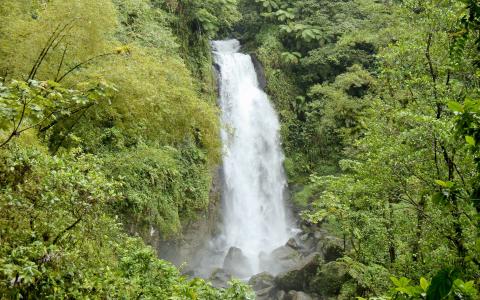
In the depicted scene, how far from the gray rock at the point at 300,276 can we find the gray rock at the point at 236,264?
7.53 ft

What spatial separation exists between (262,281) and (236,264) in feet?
5.88

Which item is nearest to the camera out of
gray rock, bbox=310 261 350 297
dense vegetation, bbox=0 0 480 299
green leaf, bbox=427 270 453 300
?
green leaf, bbox=427 270 453 300

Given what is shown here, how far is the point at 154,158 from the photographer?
9047 millimetres

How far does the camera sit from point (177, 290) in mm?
4238

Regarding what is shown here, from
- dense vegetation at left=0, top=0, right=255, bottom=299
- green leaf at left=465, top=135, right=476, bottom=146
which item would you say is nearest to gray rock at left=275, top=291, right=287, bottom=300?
dense vegetation at left=0, top=0, right=255, bottom=299

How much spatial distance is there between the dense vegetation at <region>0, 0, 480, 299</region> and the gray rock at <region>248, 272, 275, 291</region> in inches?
120

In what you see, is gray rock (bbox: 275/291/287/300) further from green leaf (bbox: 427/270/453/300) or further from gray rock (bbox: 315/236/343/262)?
green leaf (bbox: 427/270/453/300)

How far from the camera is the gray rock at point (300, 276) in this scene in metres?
11.8

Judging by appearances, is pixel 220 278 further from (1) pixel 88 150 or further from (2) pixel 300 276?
(1) pixel 88 150

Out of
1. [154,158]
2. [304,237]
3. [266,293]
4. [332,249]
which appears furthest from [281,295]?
[154,158]

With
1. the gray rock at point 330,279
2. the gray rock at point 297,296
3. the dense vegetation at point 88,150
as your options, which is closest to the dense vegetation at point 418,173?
the gray rock at point 330,279

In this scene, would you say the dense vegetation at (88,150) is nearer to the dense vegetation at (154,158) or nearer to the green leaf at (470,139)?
the dense vegetation at (154,158)

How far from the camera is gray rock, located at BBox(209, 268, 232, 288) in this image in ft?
41.7

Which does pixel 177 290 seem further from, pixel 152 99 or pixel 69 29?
pixel 69 29
